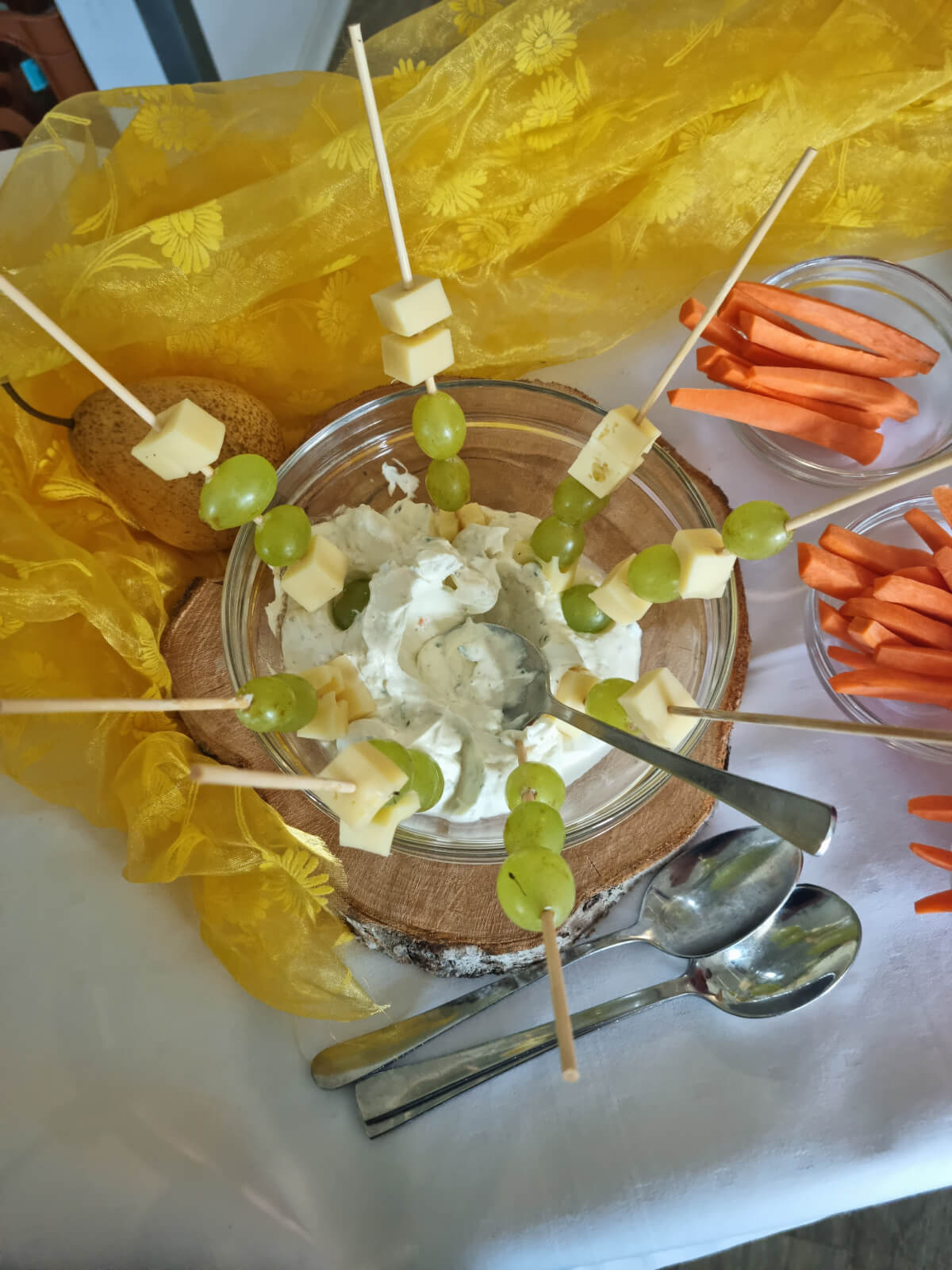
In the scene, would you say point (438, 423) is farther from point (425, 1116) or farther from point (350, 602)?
point (425, 1116)

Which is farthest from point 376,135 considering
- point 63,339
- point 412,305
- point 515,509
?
point 515,509

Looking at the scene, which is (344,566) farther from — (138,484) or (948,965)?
(948,965)

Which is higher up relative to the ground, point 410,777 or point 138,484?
point 138,484

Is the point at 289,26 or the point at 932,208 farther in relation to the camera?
the point at 289,26

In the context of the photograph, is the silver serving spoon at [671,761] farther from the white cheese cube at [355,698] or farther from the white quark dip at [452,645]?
the white cheese cube at [355,698]

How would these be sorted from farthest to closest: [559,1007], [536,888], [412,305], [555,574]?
[555,574] < [412,305] < [536,888] < [559,1007]

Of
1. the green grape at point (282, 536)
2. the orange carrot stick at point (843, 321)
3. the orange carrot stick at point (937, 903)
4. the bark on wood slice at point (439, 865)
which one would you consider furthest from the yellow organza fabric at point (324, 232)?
the orange carrot stick at point (937, 903)

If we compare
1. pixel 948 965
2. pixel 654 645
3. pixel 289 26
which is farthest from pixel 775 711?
pixel 289 26
